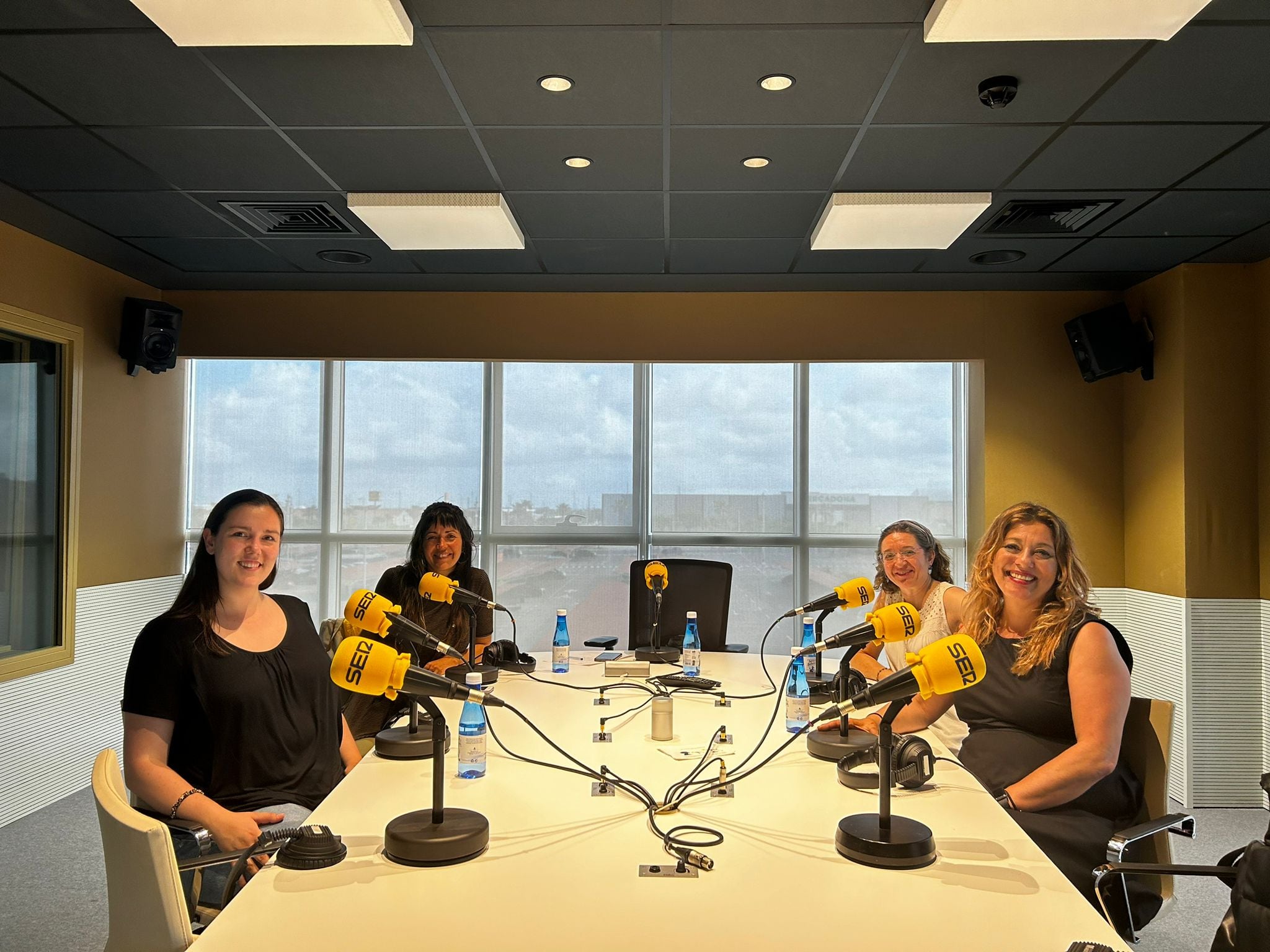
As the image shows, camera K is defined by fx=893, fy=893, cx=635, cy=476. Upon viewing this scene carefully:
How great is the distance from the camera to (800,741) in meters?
2.40

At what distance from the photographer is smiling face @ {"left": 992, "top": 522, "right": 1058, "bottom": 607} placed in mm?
2461

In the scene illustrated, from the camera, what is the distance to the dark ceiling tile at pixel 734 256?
4.36 meters

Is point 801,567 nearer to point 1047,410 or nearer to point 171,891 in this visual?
point 1047,410

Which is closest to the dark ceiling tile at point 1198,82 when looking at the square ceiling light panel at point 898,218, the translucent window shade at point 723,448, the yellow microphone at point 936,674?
the square ceiling light panel at point 898,218

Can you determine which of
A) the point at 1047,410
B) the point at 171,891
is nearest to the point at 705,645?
the point at 1047,410

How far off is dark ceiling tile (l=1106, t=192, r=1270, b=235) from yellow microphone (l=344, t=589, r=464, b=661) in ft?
11.1

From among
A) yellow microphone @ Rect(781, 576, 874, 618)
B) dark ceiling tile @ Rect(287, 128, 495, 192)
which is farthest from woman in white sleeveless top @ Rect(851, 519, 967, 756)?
dark ceiling tile @ Rect(287, 128, 495, 192)

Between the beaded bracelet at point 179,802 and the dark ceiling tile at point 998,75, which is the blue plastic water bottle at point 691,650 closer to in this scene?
the beaded bracelet at point 179,802

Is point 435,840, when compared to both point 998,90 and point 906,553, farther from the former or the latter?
point 998,90

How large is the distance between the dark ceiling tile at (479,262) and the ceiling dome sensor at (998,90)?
2.39m

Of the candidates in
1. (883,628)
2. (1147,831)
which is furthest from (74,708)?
(1147,831)

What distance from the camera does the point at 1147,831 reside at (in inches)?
76.9

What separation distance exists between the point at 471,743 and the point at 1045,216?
3.37m

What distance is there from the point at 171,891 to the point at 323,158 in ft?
8.79
